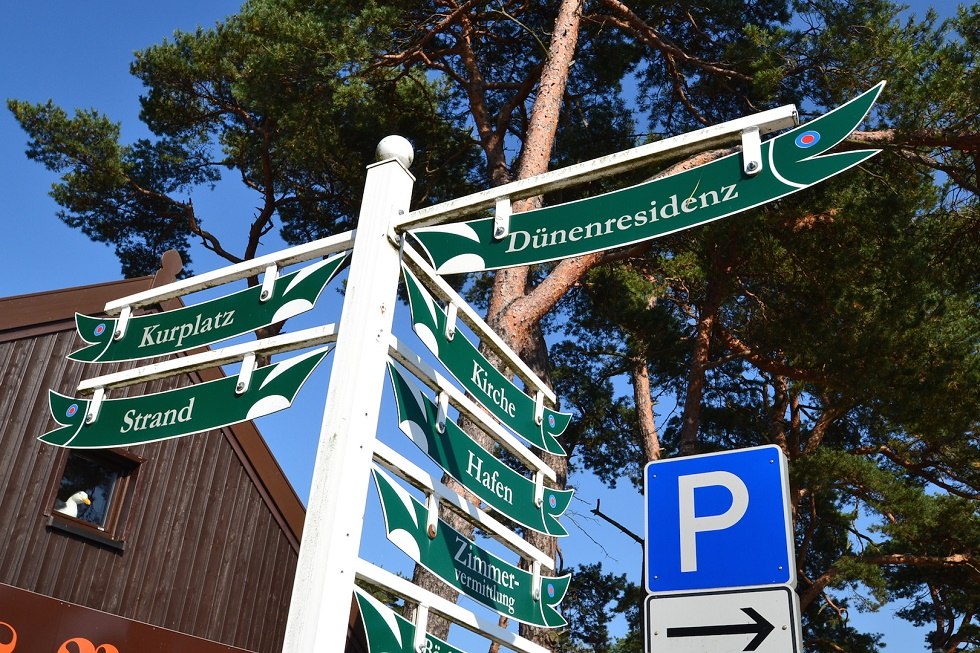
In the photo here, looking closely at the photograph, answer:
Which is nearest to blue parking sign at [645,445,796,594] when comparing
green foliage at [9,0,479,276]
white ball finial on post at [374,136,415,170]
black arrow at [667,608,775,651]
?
black arrow at [667,608,775,651]

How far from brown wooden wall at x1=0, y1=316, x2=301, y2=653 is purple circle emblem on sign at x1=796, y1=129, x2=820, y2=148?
7669 mm

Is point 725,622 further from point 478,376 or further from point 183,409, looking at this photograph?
point 183,409

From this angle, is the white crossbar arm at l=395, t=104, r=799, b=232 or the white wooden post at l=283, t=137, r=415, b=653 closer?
the white wooden post at l=283, t=137, r=415, b=653

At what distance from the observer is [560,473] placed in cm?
1313

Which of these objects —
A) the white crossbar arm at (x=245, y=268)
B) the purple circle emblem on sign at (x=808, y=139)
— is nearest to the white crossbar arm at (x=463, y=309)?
the white crossbar arm at (x=245, y=268)

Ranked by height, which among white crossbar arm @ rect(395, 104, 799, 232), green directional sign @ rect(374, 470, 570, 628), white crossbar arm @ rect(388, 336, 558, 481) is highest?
white crossbar arm @ rect(395, 104, 799, 232)

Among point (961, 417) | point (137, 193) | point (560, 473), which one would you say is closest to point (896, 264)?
point (961, 417)

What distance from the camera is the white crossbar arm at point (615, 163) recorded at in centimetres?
335

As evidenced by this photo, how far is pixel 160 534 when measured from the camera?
952 cm

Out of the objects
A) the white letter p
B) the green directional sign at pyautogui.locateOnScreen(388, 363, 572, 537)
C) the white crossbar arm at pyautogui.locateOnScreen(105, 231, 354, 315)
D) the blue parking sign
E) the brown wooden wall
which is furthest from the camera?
the brown wooden wall

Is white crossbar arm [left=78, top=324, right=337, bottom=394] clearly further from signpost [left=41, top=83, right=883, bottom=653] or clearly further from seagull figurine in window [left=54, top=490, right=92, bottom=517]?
seagull figurine in window [left=54, top=490, right=92, bottom=517]

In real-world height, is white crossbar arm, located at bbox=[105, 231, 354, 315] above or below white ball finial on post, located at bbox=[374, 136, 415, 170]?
below

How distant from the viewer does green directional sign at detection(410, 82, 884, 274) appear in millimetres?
3148

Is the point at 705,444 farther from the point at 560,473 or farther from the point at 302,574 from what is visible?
the point at 302,574
